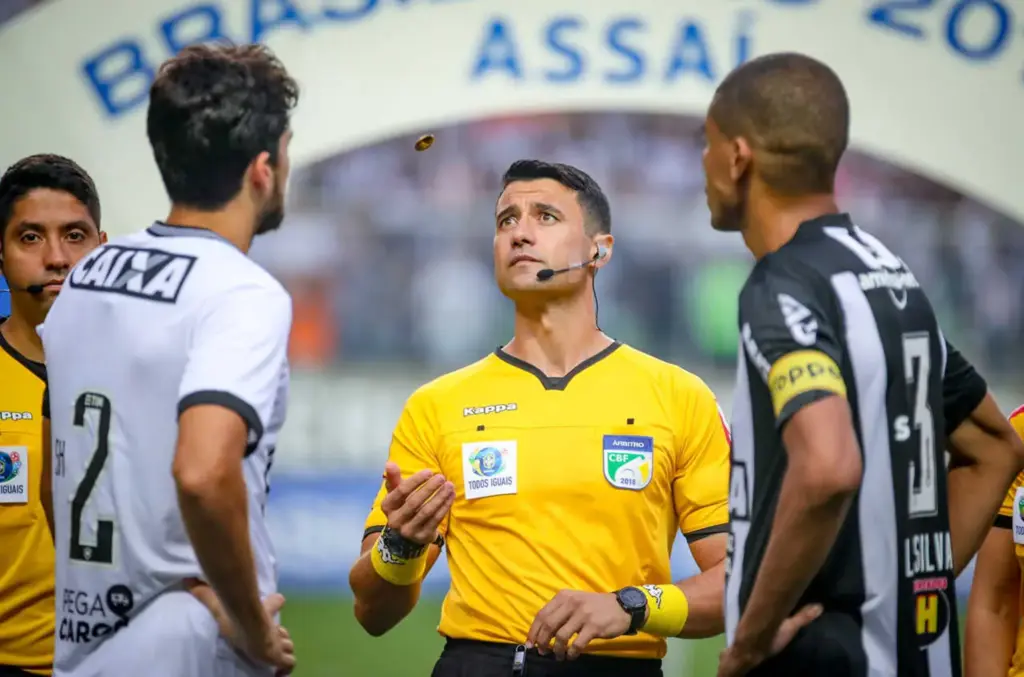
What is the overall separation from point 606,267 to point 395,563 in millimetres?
5803

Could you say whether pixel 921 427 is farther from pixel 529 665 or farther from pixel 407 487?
pixel 529 665

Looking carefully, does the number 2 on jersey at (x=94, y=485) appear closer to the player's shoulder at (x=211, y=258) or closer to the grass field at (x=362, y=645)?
the player's shoulder at (x=211, y=258)

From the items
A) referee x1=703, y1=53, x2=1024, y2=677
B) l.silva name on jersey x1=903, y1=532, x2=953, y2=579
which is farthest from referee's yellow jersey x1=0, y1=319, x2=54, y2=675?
l.silva name on jersey x1=903, y1=532, x2=953, y2=579

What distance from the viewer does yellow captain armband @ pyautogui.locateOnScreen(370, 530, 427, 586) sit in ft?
9.75

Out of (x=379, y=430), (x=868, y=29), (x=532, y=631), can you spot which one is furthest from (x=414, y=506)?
(x=379, y=430)

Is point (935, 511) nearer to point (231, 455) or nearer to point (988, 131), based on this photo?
point (231, 455)

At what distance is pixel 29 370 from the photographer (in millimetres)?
3309

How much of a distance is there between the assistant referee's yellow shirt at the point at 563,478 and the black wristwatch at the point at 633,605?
156mm

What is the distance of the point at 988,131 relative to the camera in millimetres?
6703

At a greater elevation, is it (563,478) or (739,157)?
(739,157)

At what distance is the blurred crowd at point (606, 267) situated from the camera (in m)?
8.57

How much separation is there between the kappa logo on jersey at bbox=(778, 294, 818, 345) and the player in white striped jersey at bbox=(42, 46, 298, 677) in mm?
840

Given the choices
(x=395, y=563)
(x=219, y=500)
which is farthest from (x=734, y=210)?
(x=395, y=563)

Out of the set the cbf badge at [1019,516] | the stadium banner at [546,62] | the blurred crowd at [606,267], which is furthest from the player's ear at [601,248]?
the blurred crowd at [606,267]
